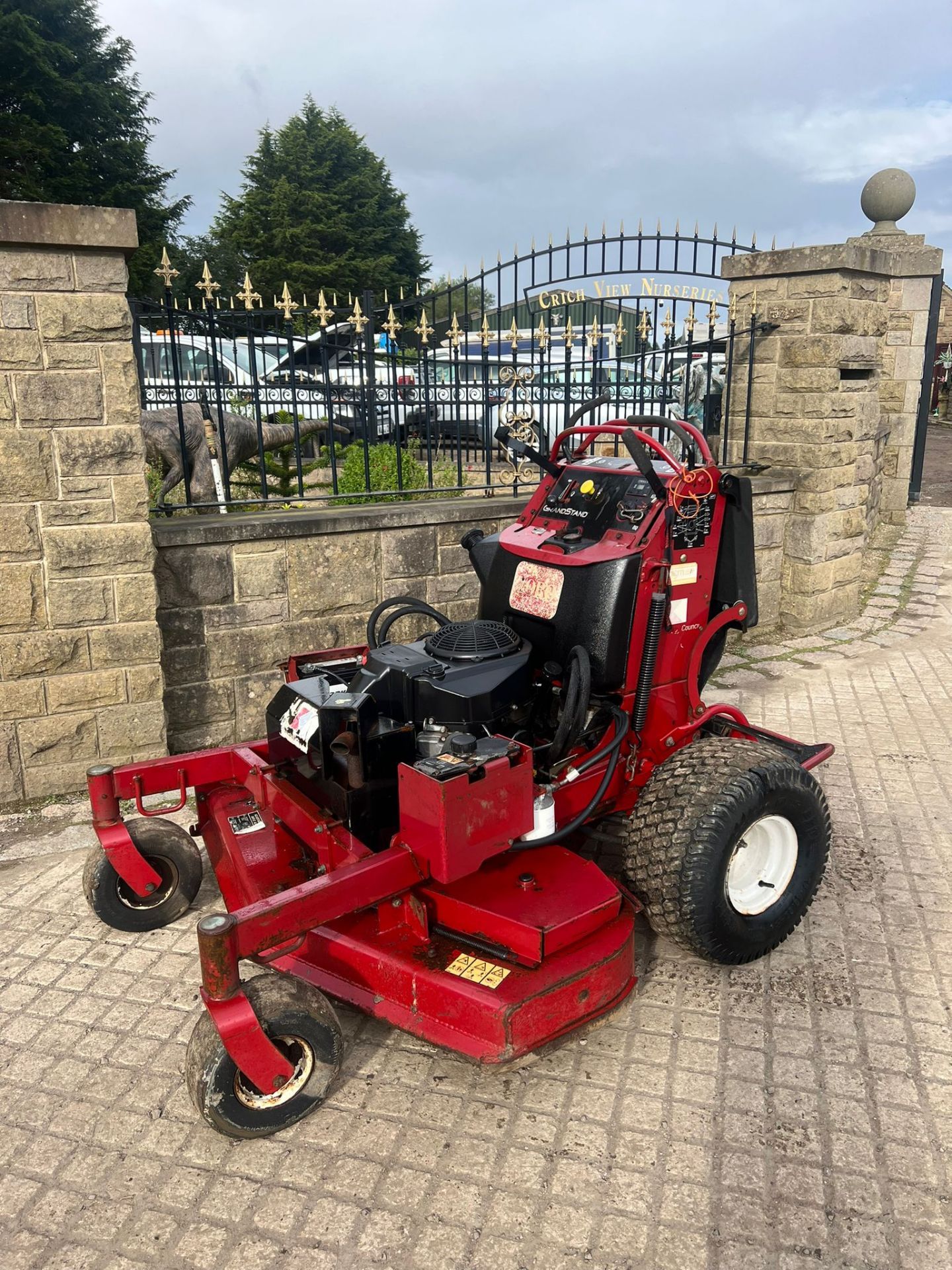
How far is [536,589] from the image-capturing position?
3320 mm

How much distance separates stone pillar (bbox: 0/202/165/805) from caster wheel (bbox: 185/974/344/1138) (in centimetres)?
228

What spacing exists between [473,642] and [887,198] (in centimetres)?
935

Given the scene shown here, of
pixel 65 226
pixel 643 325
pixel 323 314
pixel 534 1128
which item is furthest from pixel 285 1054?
pixel 643 325

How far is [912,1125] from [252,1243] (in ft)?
5.72

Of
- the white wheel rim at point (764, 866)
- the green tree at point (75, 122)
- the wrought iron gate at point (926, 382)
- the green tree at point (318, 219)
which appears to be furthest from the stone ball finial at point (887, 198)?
the green tree at point (318, 219)

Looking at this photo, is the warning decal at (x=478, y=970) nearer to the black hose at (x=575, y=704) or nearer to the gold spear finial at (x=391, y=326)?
the black hose at (x=575, y=704)

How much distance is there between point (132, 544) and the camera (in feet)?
13.8

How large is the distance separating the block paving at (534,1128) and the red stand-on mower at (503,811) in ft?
0.60

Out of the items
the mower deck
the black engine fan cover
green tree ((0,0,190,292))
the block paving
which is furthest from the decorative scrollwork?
green tree ((0,0,190,292))

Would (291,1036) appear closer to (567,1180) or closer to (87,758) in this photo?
(567,1180)

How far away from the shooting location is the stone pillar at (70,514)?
12.7ft

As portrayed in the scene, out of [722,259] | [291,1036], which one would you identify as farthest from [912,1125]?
[722,259]

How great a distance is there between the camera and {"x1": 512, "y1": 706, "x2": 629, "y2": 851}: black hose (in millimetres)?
2930

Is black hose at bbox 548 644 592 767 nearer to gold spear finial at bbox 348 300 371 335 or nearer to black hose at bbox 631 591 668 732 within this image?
black hose at bbox 631 591 668 732
